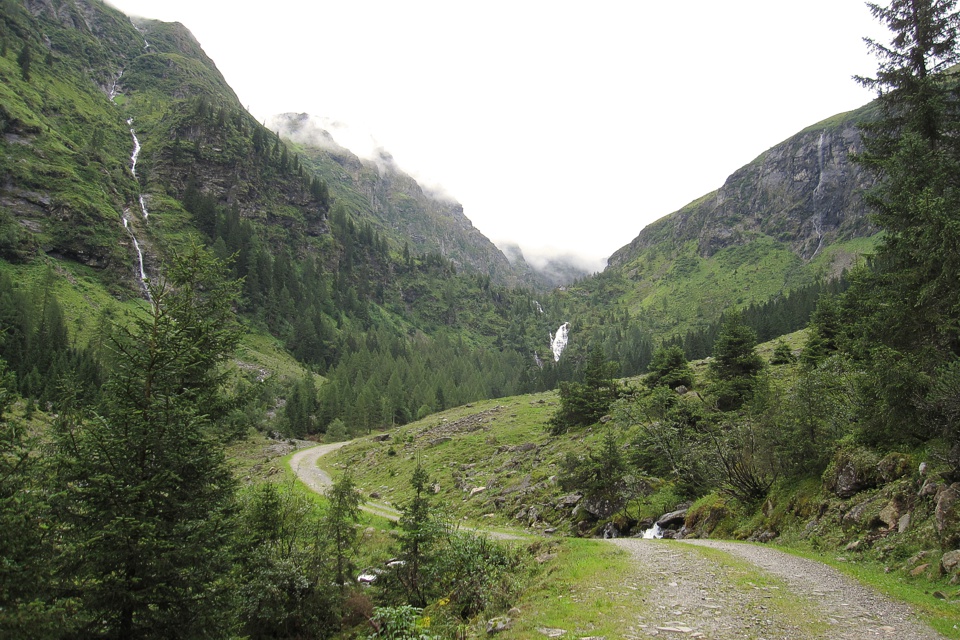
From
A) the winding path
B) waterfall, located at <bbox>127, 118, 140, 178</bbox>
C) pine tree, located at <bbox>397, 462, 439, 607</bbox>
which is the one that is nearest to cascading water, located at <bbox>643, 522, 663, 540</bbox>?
the winding path

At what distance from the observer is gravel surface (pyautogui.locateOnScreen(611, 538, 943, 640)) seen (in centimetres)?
874

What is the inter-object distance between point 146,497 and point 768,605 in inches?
581

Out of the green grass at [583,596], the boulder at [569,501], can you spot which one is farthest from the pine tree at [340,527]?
the boulder at [569,501]

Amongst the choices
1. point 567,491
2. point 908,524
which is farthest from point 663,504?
point 908,524

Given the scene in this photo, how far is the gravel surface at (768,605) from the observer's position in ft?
28.7

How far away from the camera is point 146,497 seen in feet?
35.3

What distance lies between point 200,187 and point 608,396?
605 ft

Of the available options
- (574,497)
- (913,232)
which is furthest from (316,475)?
(913,232)

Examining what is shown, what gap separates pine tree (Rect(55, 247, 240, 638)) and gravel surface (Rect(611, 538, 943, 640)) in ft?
34.3

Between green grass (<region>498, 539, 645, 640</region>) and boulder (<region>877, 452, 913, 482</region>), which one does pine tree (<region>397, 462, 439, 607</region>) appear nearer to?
green grass (<region>498, 539, 645, 640</region>)

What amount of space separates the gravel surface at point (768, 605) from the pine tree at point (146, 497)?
1046 cm

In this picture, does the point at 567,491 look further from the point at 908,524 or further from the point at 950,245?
the point at 950,245

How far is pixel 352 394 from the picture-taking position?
98625 millimetres

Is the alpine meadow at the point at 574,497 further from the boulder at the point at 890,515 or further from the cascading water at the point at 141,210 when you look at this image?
the cascading water at the point at 141,210
